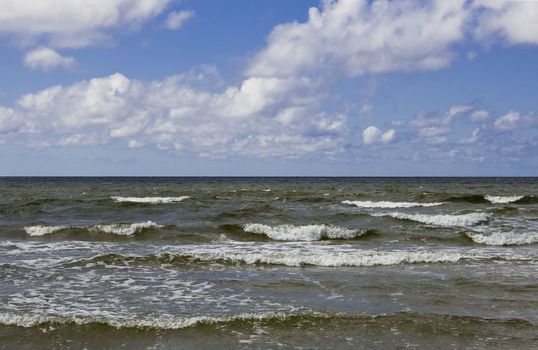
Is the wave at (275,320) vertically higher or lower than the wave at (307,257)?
lower

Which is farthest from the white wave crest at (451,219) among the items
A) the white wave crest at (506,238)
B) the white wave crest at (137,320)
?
the white wave crest at (137,320)

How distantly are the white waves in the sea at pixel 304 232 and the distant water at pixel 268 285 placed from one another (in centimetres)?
6

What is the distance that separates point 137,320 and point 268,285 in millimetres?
4028

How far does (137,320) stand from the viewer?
10125mm

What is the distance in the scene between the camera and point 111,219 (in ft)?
94.4

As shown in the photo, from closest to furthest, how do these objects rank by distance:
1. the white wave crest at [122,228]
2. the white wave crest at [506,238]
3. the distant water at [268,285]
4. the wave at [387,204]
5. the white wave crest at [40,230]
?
the distant water at [268,285]
the white wave crest at [506,238]
the white wave crest at [40,230]
the white wave crest at [122,228]
the wave at [387,204]

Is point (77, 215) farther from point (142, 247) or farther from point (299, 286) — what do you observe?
point (299, 286)

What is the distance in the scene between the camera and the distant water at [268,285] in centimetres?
947

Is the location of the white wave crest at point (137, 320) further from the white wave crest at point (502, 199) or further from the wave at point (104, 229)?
the white wave crest at point (502, 199)

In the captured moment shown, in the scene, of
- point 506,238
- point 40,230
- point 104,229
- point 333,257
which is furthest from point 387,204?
point 40,230

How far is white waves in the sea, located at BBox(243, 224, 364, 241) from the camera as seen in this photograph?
74.7 ft

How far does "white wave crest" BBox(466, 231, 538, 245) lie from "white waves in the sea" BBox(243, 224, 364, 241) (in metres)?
4.81

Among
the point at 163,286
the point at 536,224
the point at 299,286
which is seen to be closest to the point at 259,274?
the point at 299,286

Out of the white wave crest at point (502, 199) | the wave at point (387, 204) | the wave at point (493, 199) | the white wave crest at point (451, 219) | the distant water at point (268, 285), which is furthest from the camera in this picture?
the white wave crest at point (502, 199)
